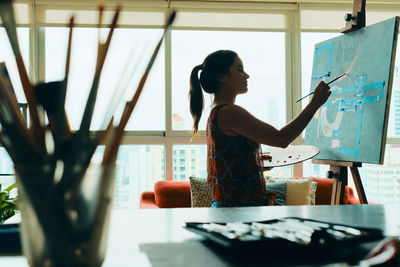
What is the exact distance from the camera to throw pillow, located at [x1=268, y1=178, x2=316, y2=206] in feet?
10.5

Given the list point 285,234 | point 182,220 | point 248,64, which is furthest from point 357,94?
point 285,234

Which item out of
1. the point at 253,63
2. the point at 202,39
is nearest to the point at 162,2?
the point at 202,39

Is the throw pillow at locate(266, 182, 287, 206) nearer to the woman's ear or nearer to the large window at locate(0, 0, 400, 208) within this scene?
the large window at locate(0, 0, 400, 208)

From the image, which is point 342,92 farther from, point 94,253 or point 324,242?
point 94,253

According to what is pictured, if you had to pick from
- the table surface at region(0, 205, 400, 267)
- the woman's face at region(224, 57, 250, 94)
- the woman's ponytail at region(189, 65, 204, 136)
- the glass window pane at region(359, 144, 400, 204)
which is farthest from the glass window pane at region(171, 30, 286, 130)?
the table surface at region(0, 205, 400, 267)

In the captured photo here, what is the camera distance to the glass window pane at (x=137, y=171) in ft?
13.4

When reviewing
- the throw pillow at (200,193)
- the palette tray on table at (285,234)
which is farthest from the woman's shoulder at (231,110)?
the throw pillow at (200,193)

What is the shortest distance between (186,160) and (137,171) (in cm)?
48

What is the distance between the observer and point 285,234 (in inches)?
28.8

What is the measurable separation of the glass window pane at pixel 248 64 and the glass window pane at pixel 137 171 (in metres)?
0.35

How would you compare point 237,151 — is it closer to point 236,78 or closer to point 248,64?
point 236,78

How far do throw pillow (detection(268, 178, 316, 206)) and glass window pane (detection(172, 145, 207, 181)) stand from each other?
3.49ft

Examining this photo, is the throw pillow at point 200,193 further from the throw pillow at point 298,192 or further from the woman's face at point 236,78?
the woman's face at point 236,78

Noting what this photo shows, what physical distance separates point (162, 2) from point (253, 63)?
104 centimetres
